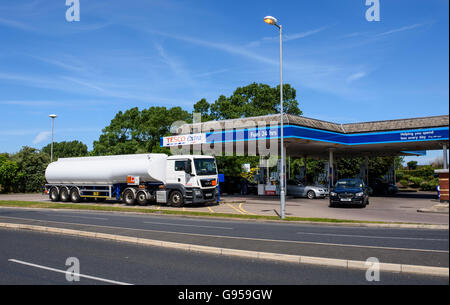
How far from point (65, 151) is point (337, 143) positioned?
121 metres

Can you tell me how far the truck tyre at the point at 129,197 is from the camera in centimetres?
2541

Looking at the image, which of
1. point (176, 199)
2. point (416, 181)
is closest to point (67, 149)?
point (416, 181)

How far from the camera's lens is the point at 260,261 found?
8320 millimetres

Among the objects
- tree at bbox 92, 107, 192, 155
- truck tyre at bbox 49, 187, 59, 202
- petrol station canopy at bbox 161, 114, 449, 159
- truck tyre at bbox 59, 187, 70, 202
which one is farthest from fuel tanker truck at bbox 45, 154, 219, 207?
tree at bbox 92, 107, 192, 155

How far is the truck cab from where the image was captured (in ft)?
75.8

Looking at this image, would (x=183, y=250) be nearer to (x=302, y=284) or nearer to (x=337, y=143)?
(x=302, y=284)

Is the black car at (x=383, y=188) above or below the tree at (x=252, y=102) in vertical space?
below

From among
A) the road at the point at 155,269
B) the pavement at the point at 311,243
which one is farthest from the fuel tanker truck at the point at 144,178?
the road at the point at 155,269

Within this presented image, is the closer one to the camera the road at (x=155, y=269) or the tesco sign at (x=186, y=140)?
the road at (x=155, y=269)

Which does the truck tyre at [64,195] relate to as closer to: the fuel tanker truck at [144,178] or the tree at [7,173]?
the fuel tanker truck at [144,178]

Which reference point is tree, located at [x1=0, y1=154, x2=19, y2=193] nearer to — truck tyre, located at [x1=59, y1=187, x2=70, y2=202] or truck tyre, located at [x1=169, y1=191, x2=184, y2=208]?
truck tyre, located at [x1=59, y1=187, x2=70, y2=202]

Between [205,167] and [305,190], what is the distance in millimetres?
10498

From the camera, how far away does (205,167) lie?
930 inches

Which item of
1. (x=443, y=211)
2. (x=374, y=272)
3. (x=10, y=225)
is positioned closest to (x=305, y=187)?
(x=10, y=225)
